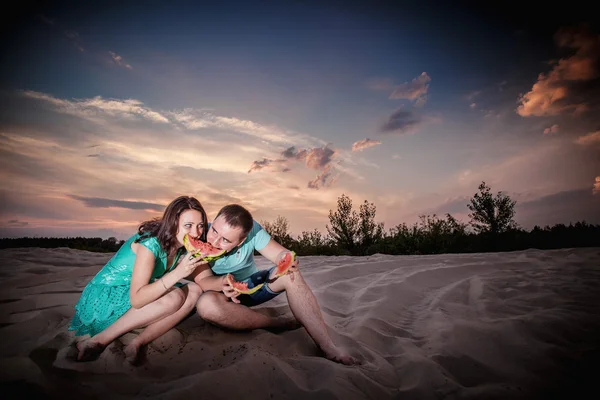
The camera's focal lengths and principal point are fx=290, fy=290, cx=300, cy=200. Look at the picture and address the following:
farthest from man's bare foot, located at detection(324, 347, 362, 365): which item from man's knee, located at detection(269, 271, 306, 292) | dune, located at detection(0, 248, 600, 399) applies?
man's knee, located at detection(269, 271, 306, 292)

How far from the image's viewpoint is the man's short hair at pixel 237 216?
9.30 ft

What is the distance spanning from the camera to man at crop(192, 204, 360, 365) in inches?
110

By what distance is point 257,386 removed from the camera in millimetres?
2094

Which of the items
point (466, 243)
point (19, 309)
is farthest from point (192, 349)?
point (466, 243)

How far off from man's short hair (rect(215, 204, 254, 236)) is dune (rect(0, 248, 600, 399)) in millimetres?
1113

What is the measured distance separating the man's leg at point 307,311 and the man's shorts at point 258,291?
0.10 metres

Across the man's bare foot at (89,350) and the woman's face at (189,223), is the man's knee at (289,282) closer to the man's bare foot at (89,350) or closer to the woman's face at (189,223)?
the woman's face at (189,223)

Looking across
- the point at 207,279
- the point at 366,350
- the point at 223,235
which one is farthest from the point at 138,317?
the point at 366,350

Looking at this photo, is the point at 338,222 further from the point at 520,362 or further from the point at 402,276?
the point at 520,362

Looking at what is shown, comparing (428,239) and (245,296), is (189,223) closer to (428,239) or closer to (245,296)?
(245,296)

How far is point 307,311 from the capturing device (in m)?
2.90

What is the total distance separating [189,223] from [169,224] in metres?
0.18

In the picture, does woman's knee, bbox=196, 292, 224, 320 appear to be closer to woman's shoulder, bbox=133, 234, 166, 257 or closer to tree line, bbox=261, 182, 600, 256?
woman's shoulder, bbox=133, 234, 166, 257

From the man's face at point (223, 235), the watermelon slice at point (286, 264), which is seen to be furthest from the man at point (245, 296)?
the watermelon slice at point (286, 264)
